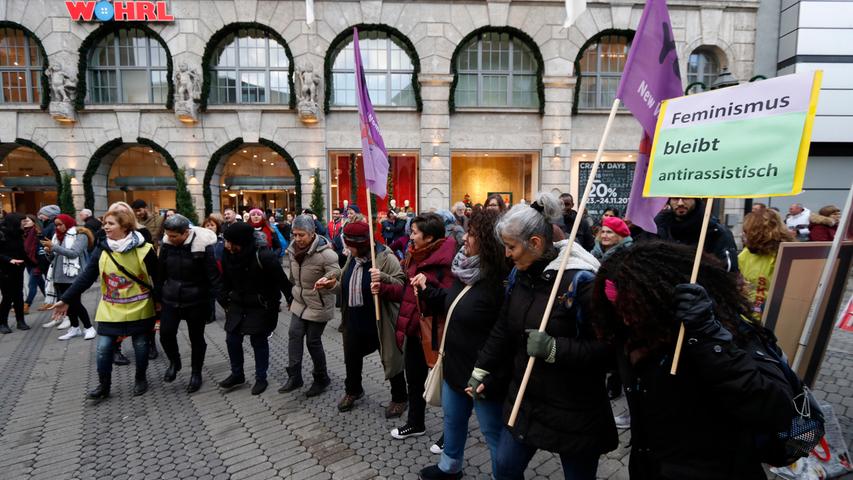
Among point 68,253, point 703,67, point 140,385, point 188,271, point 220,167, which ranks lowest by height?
point 140,385

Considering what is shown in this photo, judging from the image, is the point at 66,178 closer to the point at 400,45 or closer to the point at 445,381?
the point at 400,45

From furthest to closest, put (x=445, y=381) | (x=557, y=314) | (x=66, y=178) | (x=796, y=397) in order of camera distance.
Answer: (x=66, y=178) < (x=445, y=381) < (x=557, y=314) < (x=796, y=397)

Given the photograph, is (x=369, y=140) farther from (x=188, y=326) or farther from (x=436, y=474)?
(x=188, y=326)

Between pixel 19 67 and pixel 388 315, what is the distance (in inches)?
862

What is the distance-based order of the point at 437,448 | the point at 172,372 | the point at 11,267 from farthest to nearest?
the point at 11,267
the point at 172,372
the point at 437,448

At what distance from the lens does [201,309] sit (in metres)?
5.01

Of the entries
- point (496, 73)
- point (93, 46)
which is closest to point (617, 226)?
point (496, 73)

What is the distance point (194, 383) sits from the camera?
5.10 metres

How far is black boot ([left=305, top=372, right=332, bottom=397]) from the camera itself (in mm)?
4902

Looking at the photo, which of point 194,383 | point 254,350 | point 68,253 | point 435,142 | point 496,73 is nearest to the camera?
point 254,350

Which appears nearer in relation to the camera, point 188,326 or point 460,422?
point 460,422

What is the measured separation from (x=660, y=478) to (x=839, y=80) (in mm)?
23345

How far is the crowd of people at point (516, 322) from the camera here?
1.61 metres

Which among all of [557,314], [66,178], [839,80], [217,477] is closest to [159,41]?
[66,178]
